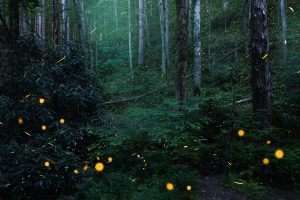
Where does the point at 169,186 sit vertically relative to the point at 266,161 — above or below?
below

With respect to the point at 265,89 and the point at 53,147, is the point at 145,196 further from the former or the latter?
the point at 265,89

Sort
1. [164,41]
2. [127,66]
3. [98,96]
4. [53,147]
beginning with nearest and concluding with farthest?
[53,147] → [98,96] → [164,41] → [127,66]

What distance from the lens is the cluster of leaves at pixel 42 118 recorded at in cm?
607

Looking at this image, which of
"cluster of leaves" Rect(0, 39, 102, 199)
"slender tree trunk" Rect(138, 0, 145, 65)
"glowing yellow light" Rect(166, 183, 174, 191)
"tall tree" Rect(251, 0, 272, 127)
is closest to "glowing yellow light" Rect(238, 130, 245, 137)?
"tall tree" Rect(251, 0, 272, 127)

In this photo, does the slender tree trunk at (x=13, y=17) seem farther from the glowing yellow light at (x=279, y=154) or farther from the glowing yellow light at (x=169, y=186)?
the glowing yellow light at (x=279, y=154)

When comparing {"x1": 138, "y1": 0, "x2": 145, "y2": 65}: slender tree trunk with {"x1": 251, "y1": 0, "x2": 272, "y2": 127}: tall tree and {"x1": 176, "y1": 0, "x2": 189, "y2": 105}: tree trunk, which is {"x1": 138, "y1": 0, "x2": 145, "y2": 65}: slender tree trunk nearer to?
{"x1": 176, "y1": 0, "x2": 189, "y2": 105}: tree trunk

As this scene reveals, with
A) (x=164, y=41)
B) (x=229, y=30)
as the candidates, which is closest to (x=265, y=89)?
(x=164, y=41)

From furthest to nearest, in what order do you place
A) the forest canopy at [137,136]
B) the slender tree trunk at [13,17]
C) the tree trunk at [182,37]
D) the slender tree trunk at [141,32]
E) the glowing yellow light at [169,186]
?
1. the slender tree trunk at [141,32]
2. the slender tree trunk at [13,17]
3. the tree trunk at [182,37]
4. the forest canopy at [137,136]
5. the glowing yellow light at [169,186]

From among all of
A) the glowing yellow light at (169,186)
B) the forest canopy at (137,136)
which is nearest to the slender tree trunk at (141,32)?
the forest canopy at (137,136)

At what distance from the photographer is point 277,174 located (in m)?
6.25

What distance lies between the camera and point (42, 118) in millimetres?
7094

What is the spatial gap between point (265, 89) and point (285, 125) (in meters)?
1.00

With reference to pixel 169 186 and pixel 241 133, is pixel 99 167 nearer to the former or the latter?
pixel 169 186

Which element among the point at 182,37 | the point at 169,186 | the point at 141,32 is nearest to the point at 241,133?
the point at 169,186
